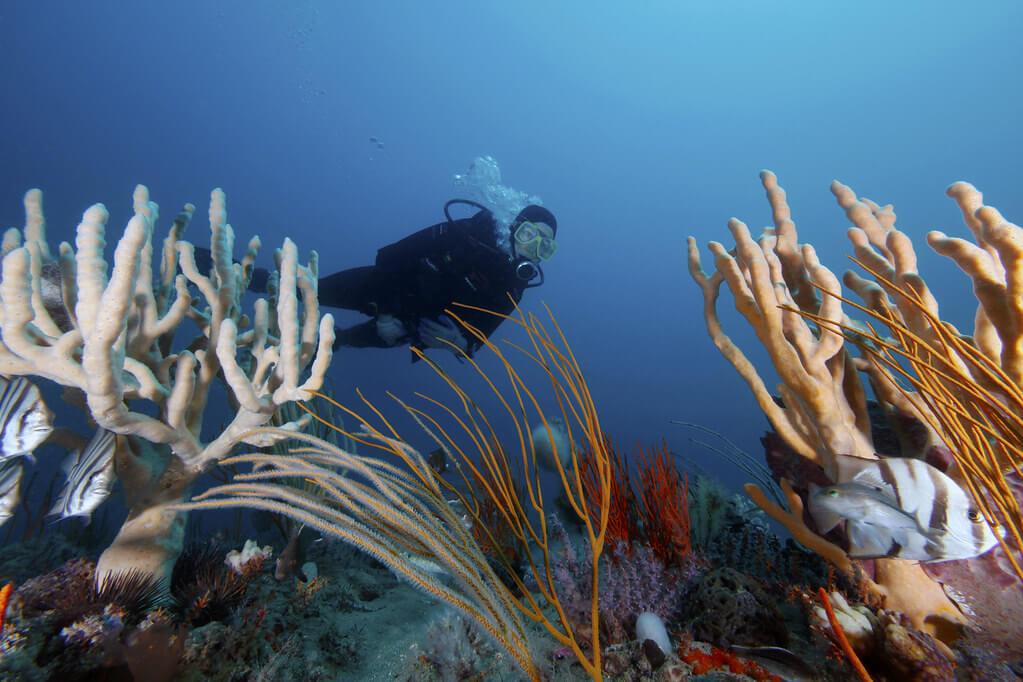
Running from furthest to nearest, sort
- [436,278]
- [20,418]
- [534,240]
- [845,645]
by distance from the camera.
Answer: [534,240]
[436,278]
[20,418]
[845,645]

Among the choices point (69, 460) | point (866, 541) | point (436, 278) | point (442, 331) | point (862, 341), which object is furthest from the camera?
point (436, 278)

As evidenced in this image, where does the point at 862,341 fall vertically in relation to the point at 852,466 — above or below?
above

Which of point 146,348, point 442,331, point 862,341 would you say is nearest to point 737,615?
point 862,341

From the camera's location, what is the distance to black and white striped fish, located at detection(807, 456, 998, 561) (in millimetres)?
1373

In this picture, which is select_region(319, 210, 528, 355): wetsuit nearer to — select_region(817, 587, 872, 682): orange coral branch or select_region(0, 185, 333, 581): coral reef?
select_region(0, 185, 333, 581): coral reef

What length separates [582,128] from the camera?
78.2 m

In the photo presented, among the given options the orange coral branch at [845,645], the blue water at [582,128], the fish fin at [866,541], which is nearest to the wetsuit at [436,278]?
the fish fin at [866,541]

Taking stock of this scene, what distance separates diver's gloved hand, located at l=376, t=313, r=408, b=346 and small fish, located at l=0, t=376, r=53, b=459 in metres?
4.54

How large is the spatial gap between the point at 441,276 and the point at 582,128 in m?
83.3

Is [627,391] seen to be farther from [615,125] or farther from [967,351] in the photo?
[967,351]

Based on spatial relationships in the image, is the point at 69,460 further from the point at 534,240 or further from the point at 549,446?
the point at 534,240

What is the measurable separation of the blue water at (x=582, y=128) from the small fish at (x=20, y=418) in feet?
129

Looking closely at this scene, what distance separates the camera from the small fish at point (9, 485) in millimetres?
2152

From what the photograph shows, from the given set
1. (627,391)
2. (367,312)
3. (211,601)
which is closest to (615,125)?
(627,391)
